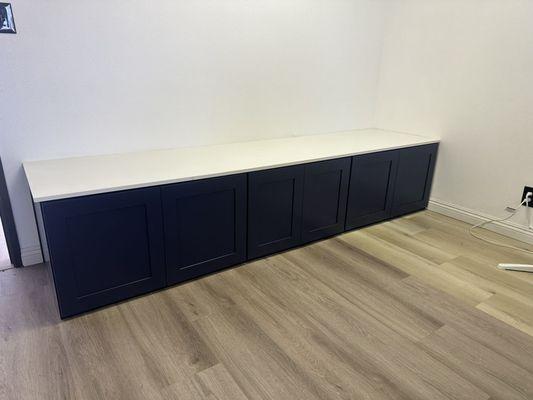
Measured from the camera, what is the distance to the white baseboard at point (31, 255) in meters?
2.29

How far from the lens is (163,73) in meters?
2.38

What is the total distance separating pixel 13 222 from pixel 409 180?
9.37 ft

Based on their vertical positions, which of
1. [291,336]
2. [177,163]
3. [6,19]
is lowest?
[291,336]

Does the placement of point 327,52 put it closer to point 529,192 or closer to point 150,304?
point 529,192

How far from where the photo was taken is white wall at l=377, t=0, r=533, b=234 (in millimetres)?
2686

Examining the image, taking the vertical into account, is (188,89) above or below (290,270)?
above

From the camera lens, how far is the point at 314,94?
3.14 m

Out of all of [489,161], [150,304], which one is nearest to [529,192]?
[489,161]

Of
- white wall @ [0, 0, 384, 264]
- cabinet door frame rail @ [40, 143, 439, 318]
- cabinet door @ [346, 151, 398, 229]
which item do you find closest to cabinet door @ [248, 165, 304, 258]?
cabinet door frame rail @ [40, 143, 439, 318]

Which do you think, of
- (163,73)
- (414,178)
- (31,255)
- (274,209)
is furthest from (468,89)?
(31,255)

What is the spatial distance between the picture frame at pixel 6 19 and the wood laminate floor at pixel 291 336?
1340 mm

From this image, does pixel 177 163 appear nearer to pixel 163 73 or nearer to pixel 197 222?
pixel 197 222

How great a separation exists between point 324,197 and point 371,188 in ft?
1.61

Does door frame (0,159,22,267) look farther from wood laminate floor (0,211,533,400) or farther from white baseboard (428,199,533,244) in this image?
white baseboard (428,199,533,244)
